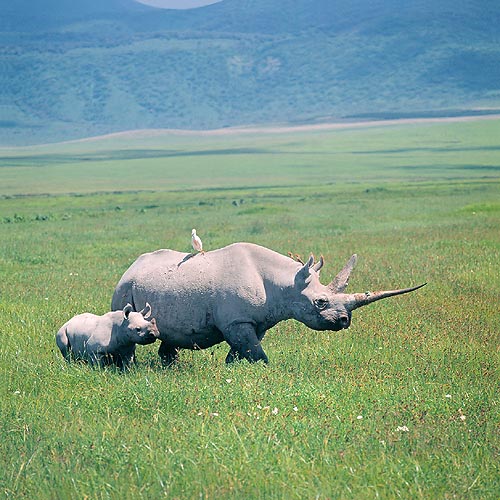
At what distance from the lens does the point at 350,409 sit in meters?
9.53

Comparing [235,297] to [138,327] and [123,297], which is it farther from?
[123,297]

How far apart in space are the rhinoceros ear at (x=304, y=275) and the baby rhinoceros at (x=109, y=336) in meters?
1.63

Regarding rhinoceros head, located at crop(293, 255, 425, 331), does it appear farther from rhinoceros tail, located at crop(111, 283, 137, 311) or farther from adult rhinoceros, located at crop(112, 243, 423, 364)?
rhinoceros tail, located at crop(111, 283, 137, 311)

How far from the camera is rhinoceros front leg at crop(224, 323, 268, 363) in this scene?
1120 centimetres

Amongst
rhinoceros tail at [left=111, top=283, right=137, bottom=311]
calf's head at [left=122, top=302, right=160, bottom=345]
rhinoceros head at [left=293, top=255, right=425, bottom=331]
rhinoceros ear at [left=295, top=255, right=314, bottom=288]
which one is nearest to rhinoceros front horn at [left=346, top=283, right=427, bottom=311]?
rhinoceros head at [left=293, top=255, right=425, bottom=331]

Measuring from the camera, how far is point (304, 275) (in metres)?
11.1

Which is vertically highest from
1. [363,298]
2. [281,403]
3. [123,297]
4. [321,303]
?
[363,298]

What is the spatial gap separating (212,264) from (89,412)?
2.69m

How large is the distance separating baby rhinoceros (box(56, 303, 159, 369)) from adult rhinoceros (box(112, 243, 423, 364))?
0.50 m

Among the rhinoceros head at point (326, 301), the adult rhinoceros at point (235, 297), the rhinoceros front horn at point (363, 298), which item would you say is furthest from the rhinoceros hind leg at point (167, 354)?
the rhinoceros front horn at point (363, 298)

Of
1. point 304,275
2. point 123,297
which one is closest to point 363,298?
point 304,275

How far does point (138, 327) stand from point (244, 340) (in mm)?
1303

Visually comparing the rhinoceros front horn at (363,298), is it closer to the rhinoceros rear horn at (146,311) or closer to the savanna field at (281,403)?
the savanna field at (281,403)

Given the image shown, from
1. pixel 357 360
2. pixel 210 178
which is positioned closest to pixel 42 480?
pixel 357 360
